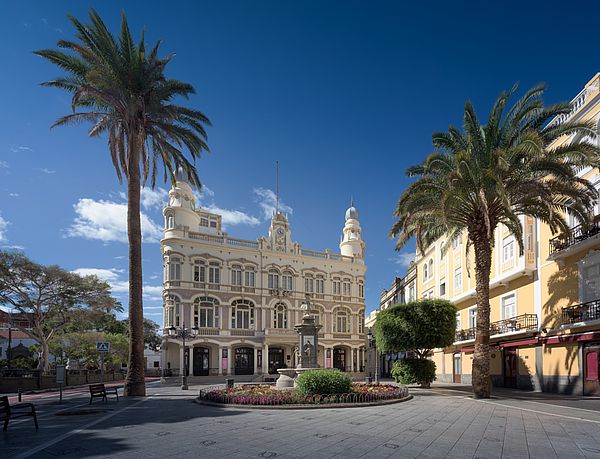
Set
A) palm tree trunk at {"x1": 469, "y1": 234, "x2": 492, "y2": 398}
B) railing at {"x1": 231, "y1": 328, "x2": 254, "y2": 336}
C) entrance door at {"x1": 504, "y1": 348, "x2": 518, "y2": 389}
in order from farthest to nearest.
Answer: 1. railing at {"x1": 231, "y1": 328, "x2": 254, "y2": 336}
2. entrance door at {"x1": 504, "y1": 348, "x2": 518, "y2": 389}
3. palm tree trunk at {"x1": 469, "y1": 234, "x2": 492, "y2": 398}

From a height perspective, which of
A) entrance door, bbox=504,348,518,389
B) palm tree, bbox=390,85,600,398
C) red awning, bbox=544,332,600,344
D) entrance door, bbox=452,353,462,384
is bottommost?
entrance door, bbox=452,353,462,384

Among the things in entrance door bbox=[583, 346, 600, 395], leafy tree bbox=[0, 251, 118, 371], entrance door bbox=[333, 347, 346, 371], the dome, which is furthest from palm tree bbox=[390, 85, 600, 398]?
the dome

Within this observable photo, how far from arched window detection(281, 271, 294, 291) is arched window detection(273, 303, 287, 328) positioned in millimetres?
2133

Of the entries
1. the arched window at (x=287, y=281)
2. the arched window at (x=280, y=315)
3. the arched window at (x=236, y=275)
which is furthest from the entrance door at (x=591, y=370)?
the arched window at (x=236, y=275)

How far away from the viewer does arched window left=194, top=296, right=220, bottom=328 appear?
50.0m

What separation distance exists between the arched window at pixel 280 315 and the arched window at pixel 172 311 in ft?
37.5

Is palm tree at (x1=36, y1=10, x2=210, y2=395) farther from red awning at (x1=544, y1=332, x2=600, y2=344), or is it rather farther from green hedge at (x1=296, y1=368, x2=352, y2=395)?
red awning at (x1=544, y1=332, x2=600, y2=344)

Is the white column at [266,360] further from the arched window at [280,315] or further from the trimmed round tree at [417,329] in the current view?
the trimmed round tree at [417,329]

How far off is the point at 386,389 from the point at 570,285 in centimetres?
1128

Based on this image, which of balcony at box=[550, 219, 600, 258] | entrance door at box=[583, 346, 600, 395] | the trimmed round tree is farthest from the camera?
the trimmed round tree

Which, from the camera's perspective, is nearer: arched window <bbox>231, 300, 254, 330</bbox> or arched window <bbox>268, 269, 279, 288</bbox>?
arched window <bbox>231, 300, 254, 330</bbox>

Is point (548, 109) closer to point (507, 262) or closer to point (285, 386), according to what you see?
point (507, 262)

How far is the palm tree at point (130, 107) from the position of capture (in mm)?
22734

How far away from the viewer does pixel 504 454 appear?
377 inches
